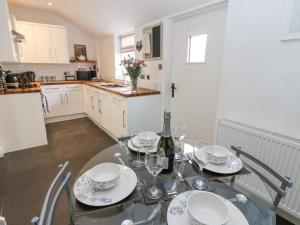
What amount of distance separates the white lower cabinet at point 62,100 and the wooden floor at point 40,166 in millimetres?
406

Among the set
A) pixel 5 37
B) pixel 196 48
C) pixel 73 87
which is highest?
pixel 5 37

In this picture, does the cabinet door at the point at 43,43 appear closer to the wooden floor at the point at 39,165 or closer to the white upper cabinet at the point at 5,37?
the white upper cabinet at the point at 5,37

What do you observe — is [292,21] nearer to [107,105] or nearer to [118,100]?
[118,100]

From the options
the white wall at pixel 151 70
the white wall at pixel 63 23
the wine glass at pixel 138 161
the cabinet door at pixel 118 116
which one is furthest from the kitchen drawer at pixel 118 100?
the white wall at pixel 63 23

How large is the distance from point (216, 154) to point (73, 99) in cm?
392

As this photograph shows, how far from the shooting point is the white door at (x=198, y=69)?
203 cm

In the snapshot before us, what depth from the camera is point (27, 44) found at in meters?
3.73

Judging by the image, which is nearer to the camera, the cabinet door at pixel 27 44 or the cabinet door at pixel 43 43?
the cabinet door at pixel 27 44

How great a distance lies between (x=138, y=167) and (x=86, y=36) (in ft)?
15.1

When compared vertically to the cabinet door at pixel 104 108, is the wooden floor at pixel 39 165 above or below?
below

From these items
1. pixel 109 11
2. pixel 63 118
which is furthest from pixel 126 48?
pixel 63 118

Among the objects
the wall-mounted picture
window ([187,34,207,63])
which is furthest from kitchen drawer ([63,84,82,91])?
window ([187,34,207,63])

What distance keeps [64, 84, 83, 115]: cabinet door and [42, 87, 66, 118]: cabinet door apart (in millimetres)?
109

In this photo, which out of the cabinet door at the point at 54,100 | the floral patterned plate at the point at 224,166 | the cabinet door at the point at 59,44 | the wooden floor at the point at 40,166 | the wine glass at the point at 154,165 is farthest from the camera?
the cabinet door at the point at 59,44
